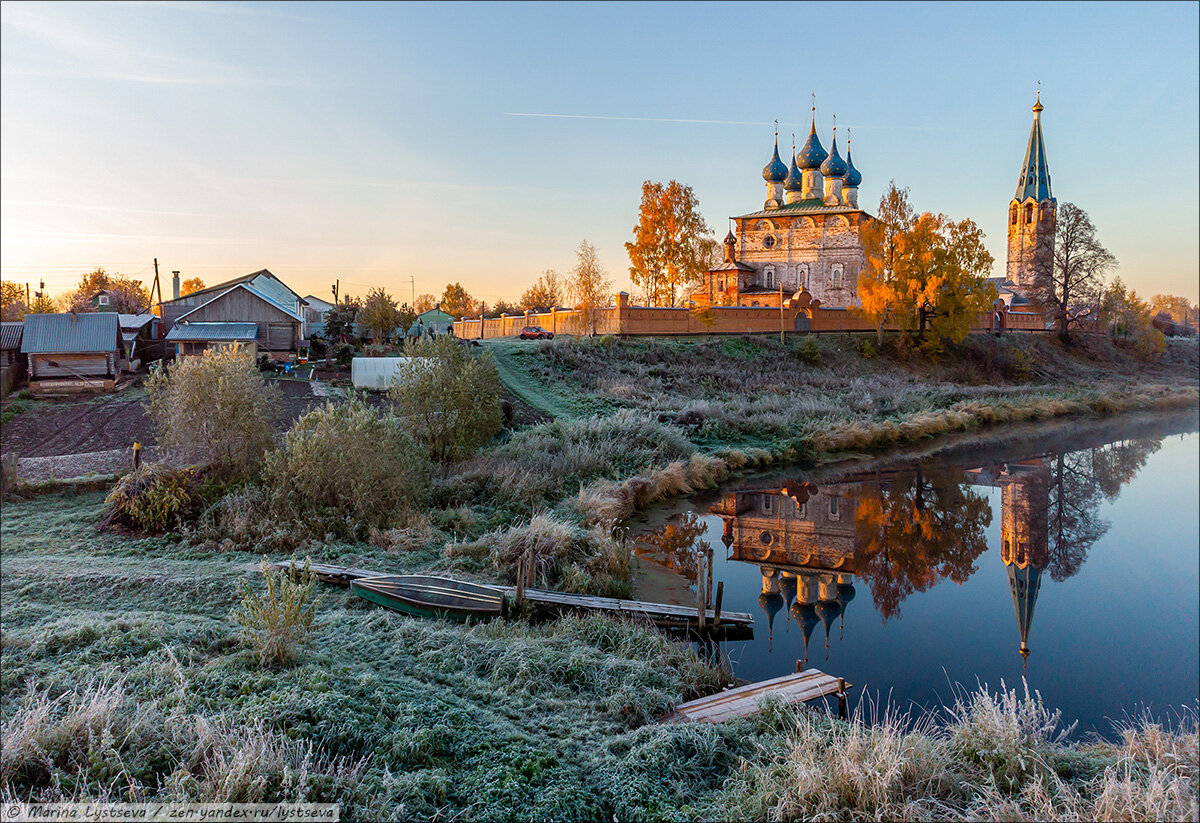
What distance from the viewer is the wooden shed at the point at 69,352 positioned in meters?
22.1

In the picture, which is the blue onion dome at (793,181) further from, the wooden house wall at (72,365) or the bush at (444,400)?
the wooden house wall at (72,365)

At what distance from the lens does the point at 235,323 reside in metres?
27.7

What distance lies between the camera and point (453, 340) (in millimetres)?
15688

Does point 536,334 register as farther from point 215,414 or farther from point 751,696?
point 751,696

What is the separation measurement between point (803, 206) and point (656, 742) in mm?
47028

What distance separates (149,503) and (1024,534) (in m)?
17.0

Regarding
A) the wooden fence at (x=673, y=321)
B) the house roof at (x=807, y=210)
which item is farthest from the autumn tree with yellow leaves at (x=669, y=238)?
the house roof at (x=807, y=210)

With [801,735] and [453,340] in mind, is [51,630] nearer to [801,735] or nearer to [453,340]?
[801,735]

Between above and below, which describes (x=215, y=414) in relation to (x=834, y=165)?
below

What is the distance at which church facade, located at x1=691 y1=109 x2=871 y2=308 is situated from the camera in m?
45.4

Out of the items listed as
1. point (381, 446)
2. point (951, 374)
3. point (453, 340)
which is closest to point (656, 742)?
point (381, 446)

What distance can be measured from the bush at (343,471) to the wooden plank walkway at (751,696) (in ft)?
22.2

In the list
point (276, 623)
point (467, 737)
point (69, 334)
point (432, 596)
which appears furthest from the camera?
point (69, 334)

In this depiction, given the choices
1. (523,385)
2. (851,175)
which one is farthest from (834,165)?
(523,385)
